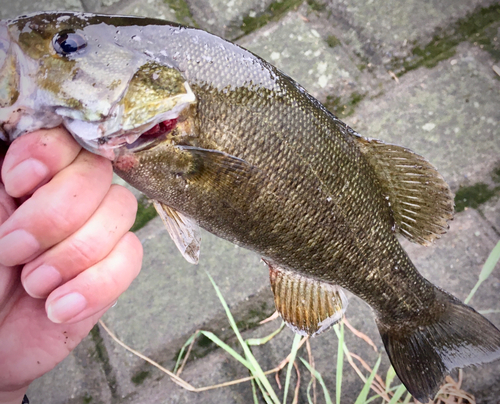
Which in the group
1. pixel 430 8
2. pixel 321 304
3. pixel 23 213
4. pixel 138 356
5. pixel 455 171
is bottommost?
pixel 138 356

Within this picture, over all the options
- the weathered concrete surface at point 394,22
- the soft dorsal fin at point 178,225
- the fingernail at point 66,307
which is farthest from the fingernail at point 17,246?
the weathered concrete surface at point 394,22

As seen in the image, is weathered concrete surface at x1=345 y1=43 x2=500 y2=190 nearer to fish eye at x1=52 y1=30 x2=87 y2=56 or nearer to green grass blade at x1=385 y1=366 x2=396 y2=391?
green grass blade at x1=385 y1=366 x2=396 y2=391

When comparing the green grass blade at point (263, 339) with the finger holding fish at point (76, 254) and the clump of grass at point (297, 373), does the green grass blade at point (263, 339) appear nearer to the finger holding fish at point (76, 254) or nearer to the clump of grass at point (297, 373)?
the clump of grass at point (297, 373)

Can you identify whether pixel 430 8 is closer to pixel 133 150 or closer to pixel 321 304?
pixel 321 304

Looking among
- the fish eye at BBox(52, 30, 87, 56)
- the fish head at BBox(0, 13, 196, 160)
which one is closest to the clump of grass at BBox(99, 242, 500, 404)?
the fish head at BBox(0, 13, 196, 160)

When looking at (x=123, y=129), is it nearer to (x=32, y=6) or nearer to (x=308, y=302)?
(x=308, y=302)

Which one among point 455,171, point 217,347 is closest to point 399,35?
point 455,171
